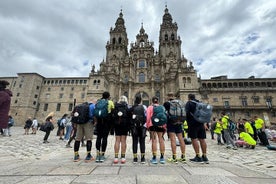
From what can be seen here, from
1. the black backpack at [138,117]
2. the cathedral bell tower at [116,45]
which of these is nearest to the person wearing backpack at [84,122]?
the black backpack at [138,117]

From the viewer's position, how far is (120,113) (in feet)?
13.4

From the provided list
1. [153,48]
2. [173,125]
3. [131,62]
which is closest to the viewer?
[173,125]

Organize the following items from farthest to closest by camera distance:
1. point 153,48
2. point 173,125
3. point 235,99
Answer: point 153,48
point 235,99
point 173,125

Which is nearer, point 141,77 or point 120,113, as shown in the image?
point 120,113

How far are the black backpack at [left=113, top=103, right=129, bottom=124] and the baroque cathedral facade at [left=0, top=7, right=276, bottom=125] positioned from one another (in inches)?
1126

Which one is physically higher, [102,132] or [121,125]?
[121,125]

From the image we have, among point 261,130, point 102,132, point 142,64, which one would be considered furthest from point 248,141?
point 142,64

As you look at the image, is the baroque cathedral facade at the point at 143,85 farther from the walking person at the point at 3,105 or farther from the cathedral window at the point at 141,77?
the walking person at the point at 3,105

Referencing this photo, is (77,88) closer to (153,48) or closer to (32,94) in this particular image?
(32,94)

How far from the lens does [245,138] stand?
7.72 m

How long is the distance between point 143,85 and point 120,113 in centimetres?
3642

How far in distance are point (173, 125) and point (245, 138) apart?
6.08m

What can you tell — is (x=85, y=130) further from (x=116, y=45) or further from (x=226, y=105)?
(x=116, y=45)

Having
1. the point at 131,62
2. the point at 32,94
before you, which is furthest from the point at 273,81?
the point at 32,94
